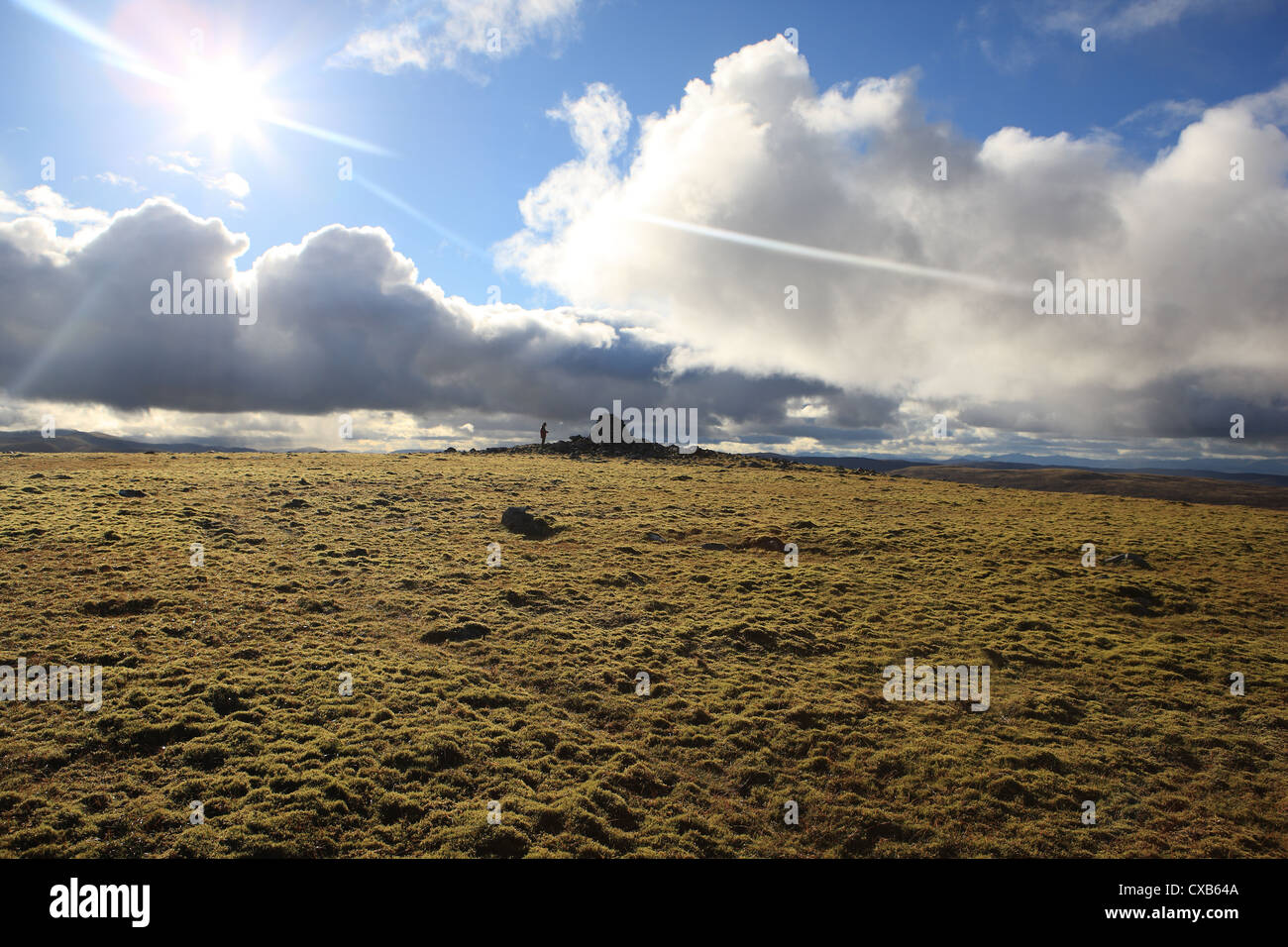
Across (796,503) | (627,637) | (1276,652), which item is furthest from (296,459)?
(1276,652)

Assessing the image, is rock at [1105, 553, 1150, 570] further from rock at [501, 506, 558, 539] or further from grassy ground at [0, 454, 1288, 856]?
rock at [501, 506, 558, 539]

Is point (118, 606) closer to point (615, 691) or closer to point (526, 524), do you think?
point (615, 691)

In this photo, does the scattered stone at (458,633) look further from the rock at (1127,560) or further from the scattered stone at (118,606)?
the rock at (1127,560)

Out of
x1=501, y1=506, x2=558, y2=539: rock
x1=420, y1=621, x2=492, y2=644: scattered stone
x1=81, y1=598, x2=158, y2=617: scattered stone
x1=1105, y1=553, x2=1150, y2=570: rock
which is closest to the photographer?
x1=81, y1=598, x2=158, y2=617: scattered stone

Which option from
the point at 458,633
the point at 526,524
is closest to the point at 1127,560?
the point at 526,524

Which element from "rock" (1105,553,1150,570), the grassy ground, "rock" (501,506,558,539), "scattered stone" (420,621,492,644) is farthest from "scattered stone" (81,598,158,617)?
"rock" (1105,553,1150,570)

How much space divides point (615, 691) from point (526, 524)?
2099cm

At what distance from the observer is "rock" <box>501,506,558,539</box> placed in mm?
36625

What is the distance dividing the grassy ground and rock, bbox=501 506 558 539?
6.20 ft

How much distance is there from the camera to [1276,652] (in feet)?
69.7

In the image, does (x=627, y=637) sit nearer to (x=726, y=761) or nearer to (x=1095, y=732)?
(x=726, y=761)

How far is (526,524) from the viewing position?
37219 mm

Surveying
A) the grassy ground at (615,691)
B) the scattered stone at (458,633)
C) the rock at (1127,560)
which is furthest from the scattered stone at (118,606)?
the rock at (1127,560)
